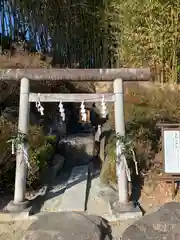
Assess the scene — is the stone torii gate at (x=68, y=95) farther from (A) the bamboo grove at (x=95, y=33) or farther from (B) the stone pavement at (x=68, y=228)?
A: (A) the bamboo grove at (x=95, y=33)

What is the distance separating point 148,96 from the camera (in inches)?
244

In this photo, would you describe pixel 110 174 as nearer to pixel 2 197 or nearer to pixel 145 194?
pixel 145 194

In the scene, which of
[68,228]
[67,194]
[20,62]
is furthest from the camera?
[20,62]

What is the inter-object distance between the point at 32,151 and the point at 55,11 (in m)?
6.92

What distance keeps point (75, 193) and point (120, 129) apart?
123 centimetres

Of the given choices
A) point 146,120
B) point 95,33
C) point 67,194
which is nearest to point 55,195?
point 67,194

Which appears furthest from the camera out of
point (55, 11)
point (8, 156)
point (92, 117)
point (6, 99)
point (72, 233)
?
point (55, 11)

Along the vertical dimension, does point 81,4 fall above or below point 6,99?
above

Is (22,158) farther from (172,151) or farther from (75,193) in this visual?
(172,151)

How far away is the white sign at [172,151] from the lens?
14.0 feet

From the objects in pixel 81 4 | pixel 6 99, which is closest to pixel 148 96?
pixel 6 99

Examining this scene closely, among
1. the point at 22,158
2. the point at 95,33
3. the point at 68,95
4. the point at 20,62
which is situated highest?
the point at 95,33

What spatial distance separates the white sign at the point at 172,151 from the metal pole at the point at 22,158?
2002mm

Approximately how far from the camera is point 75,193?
15.1 feet
